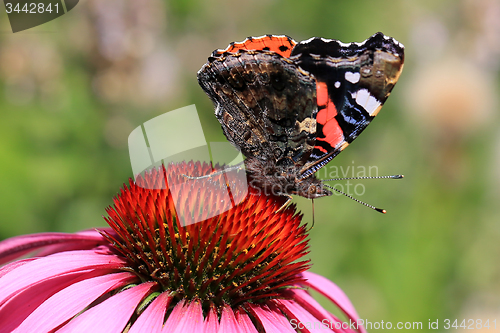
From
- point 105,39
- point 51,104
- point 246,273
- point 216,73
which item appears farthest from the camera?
point 105,39

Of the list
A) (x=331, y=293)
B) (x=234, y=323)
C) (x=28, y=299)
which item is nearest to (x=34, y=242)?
(x=28, y=299)

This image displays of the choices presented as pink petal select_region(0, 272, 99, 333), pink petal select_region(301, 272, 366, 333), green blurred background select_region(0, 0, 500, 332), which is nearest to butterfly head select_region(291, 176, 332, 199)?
pink petal select_region(301, 272, 366, 333)

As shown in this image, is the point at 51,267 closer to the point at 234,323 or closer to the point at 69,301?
the point at 69,301

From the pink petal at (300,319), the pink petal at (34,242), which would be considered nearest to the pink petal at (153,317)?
the pink petal at (300,319)

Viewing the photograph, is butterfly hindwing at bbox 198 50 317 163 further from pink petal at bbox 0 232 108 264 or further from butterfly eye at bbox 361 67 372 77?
pink petal at bbox 0 232 108 264

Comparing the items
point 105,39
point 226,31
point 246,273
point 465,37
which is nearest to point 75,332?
point 246,273

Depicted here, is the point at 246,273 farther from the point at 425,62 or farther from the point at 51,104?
the point at 425,62
